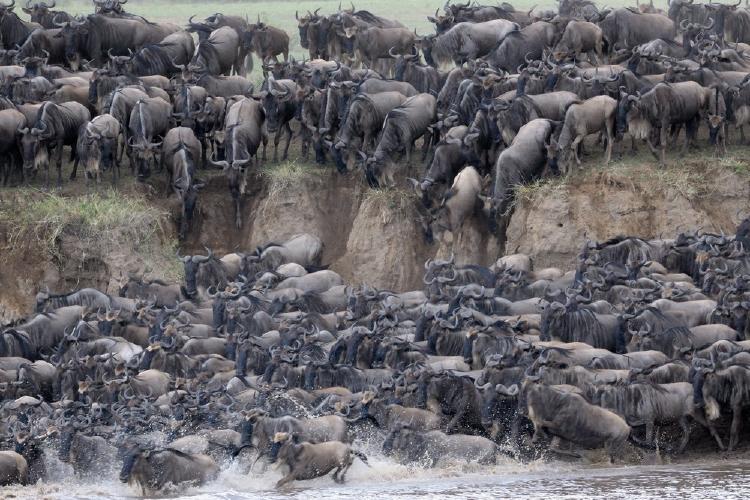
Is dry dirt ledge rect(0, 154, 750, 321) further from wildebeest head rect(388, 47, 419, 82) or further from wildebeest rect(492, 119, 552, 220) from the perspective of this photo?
wildebeest head rect(388, 47, 419, 82)

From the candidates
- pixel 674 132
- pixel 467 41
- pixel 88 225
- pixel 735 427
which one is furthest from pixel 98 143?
pixel 735 427

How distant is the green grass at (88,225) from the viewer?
2200 centimetres

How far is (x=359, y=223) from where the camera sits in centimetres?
2278

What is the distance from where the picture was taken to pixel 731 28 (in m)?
27.0

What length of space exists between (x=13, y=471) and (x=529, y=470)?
4.52m

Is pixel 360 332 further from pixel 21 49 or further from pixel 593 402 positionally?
pixel 21 49

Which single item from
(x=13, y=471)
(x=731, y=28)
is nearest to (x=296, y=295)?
(x=13, y=471)

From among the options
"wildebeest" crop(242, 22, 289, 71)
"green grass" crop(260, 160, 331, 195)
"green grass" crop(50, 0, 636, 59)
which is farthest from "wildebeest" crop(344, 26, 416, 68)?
"green grass" crop(50, 0, 636, 59)

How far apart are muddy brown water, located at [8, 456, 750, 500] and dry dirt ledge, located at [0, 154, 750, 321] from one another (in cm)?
663

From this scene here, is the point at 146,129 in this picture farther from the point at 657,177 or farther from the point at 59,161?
the point at 657,177

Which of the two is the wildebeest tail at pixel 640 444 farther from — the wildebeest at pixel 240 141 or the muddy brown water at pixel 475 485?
the wildebeest at pixel 240 141

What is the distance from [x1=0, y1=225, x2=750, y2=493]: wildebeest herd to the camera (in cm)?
1513

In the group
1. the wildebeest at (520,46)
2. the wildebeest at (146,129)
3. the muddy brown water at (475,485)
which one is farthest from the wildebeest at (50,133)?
the muddy brown water at (475,485)

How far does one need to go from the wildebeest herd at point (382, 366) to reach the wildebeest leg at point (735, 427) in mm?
22
